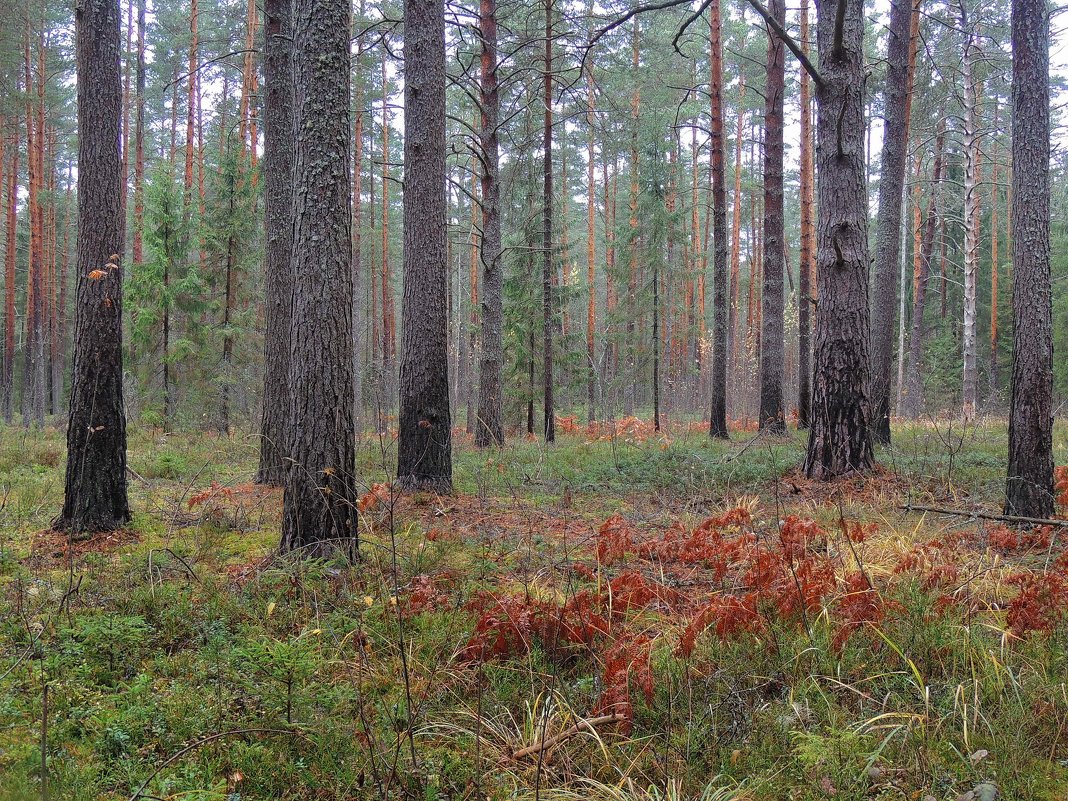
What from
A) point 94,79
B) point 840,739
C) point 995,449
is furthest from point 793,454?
point 94,79

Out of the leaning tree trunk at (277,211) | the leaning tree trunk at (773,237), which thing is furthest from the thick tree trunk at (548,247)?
the leaning tree trunk at (277,211)

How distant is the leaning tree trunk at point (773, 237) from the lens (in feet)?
43.5

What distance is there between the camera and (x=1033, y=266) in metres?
5.12

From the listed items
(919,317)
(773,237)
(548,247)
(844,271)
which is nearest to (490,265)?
(548,247)

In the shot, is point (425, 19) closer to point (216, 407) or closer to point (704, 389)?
point (216, 407)

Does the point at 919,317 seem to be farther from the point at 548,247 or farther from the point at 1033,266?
the point at 1033,266

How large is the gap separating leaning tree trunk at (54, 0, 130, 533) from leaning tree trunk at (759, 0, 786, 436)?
455 inches

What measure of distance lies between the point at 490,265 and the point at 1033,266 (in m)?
8.46

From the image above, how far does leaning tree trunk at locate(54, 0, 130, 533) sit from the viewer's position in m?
5.29

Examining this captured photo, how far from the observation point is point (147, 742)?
245 centimetres

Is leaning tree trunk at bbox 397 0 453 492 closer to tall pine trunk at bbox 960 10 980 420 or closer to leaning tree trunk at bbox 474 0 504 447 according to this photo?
leaning tree trunk at bbox 474 0 504 447

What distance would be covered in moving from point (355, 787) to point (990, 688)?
2.69m

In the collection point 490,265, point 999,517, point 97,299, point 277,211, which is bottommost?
point 999,517

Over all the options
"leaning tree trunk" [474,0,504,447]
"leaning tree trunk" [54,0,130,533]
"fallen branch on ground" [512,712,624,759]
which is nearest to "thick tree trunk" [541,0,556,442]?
"leaning tree trunk" [474,0,504,447]
